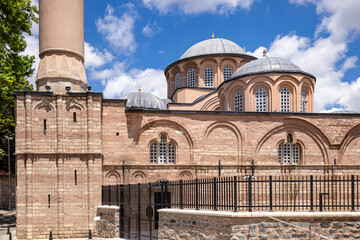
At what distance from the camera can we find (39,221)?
16.4 metres

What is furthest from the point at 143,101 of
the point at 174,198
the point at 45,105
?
the point at 174,198

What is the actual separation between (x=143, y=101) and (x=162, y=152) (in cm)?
Result: 948

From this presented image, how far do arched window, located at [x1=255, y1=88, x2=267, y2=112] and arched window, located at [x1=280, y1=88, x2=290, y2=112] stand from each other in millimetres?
1074

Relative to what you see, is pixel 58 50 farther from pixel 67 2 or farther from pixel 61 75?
pixel 67 2

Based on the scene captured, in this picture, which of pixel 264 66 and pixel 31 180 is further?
pixel 264 66

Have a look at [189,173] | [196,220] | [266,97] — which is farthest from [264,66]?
[196,220]

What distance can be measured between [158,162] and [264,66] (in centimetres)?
941

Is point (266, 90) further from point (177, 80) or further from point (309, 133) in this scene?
point (177, 80)

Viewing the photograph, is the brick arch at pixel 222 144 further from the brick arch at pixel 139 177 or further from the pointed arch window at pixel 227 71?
the pointed arch window at pixel 227 71

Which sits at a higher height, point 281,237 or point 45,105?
point 45,105

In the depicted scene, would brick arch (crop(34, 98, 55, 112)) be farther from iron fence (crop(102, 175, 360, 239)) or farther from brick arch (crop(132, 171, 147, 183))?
brick arch (crop(132, 171, 147, 183))

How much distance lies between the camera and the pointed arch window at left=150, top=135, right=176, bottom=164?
19.5 m

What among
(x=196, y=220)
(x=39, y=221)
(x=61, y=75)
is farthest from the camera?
(x=61, y=75)

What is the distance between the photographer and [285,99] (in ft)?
74.3
